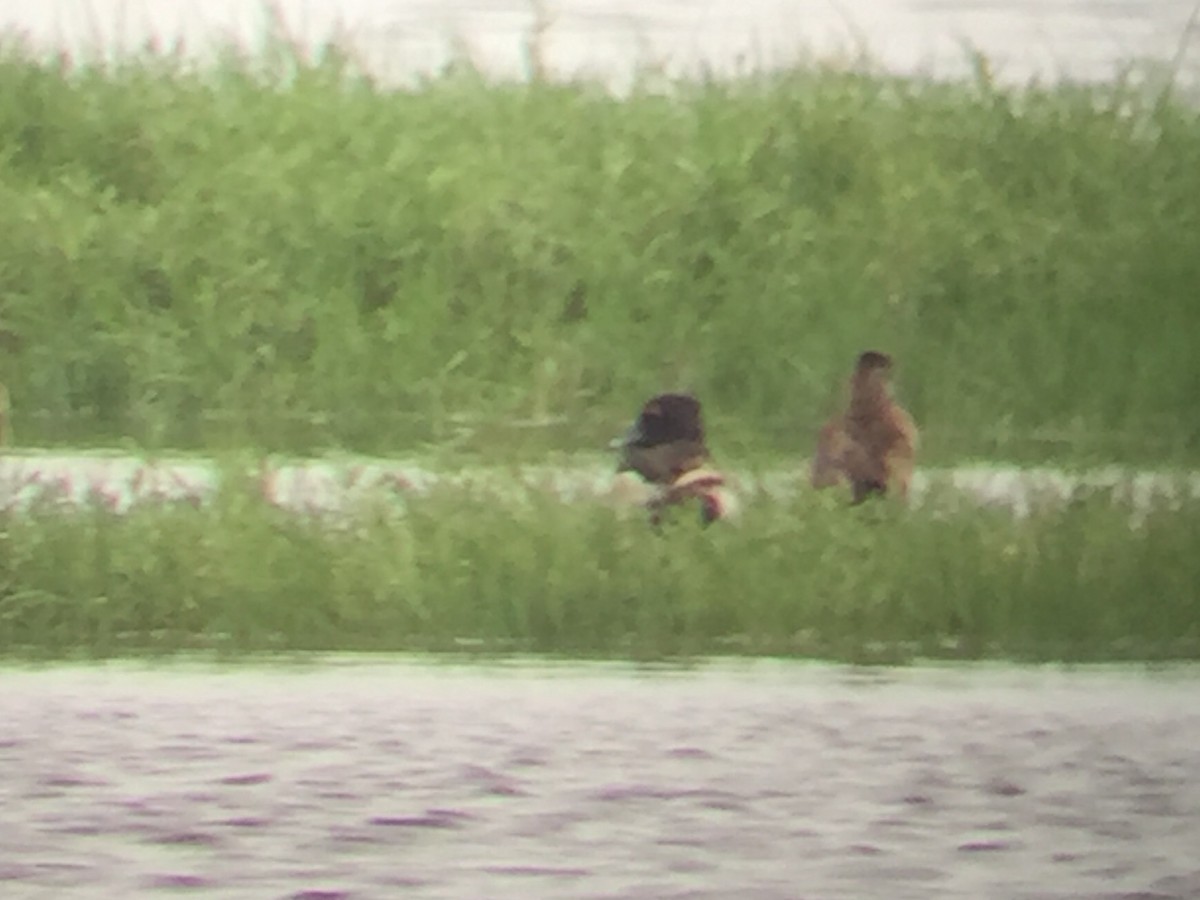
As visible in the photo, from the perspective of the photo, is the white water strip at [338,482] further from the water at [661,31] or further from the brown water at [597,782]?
the water at [661,31]

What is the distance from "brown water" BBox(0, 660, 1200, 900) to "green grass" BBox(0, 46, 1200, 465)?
0.26m

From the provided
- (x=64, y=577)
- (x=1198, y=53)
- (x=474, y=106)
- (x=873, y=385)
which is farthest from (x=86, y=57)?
(x=1198, y=53)

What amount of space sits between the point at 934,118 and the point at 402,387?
2.30ft

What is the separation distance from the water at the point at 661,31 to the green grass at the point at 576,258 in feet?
0.11

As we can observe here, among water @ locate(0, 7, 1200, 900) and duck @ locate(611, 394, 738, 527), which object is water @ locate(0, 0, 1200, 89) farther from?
duck @ locate(611, 394, 738, 527)

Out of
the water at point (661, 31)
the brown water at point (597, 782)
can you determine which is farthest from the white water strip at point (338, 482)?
the water at point (661, 31)

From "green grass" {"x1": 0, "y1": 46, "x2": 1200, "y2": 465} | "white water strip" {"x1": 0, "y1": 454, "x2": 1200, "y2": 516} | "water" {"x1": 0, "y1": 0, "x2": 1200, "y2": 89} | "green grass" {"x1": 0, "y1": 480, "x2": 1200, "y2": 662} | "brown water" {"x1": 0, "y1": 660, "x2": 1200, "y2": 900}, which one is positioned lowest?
"brown water" {"x1": 0, "y1": 660, "x2": 1200, "y2": 900}

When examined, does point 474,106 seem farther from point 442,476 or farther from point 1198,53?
point 1198,53

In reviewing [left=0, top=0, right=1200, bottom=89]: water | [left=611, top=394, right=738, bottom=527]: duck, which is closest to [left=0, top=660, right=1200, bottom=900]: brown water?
[left=611, top=394, right=738, bottom=527]: duck

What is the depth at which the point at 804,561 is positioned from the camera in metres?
2.31

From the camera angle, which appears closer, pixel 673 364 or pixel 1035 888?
pixel 1035 888

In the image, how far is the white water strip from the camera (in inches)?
89.5

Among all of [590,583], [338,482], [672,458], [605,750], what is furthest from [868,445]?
[338,482]

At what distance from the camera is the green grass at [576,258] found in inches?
90.1
